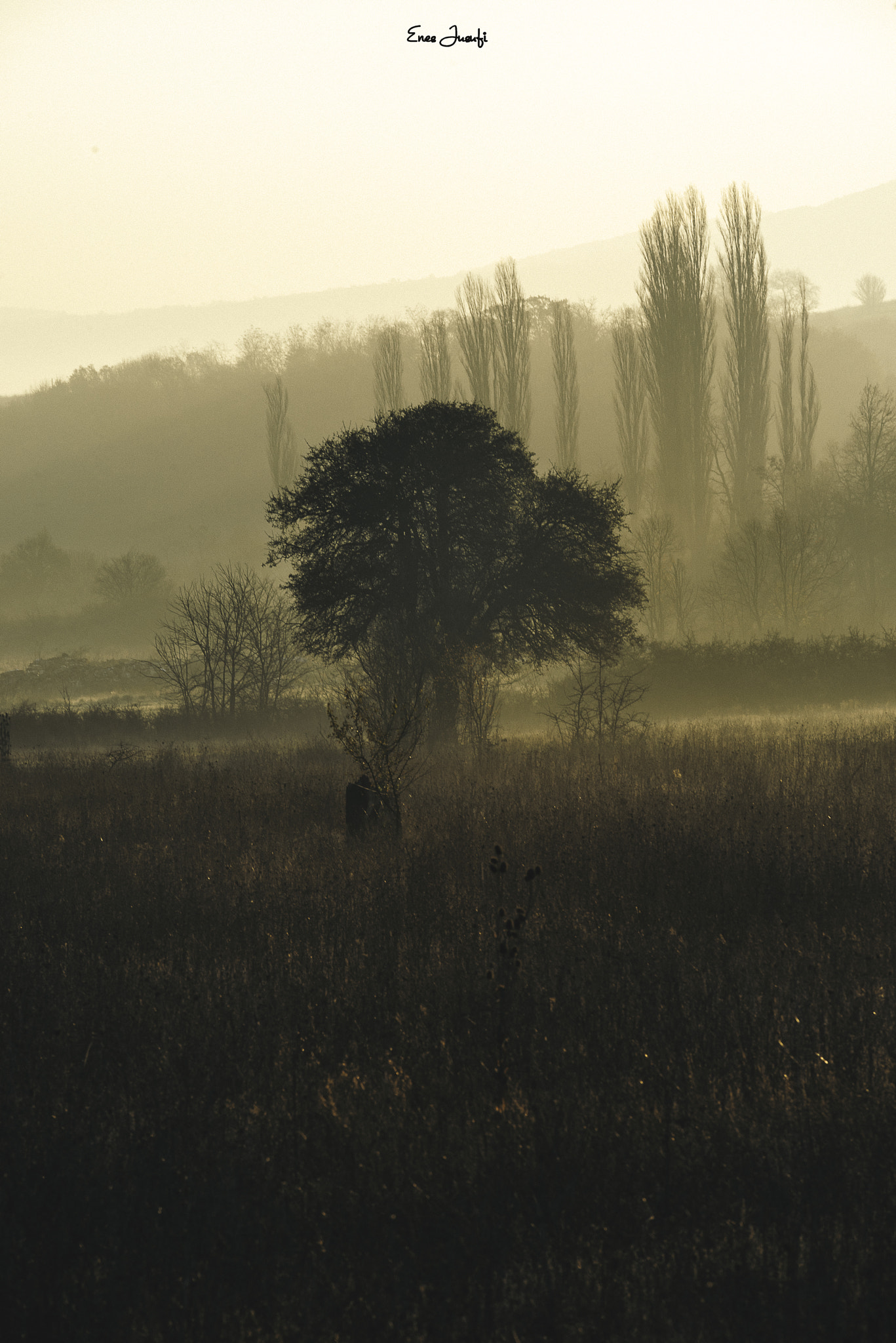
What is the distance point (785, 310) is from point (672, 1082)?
6000 cm

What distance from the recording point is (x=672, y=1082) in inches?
153

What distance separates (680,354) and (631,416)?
520 cm

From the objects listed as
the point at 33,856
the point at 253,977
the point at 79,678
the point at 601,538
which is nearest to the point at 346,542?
the point at 601,538

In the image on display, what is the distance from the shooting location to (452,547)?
2217 centimetres

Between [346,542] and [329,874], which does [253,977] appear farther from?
[346,542]

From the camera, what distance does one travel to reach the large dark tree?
845 inches

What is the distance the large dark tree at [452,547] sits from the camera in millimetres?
21469

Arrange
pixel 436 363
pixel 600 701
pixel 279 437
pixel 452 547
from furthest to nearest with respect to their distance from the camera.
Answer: pixel 279 437 → pixel 436 363 → pixel 452 547 → pixel 600 701

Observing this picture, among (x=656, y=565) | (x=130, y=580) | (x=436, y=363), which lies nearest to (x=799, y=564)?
(x=656, y=565)

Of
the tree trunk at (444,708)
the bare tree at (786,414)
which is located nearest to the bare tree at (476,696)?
the tree trunk at (444,708)

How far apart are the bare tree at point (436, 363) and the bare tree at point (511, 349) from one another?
2849mm

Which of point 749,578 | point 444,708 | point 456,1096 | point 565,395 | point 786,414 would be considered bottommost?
point 456,1096

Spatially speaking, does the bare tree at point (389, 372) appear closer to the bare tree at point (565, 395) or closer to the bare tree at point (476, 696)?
the bare tree at point (565, 395)

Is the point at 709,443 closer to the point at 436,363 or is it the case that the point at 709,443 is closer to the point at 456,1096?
the point at 436,363
